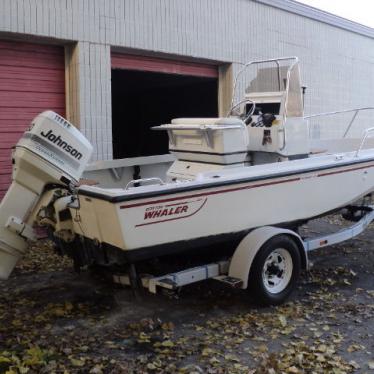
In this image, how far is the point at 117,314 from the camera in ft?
18.4

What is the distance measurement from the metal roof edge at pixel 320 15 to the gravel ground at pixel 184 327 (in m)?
7.57

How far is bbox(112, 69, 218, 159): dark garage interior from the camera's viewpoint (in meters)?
14.1

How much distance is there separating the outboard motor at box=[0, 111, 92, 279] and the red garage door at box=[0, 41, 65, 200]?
324 cm

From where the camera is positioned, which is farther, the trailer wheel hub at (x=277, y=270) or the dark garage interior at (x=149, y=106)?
the dark garage interior at (x=149, y=106)

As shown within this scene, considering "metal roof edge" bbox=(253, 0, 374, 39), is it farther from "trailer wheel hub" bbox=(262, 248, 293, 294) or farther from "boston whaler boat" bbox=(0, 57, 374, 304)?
"trailer wheel hub" bbox=(262, 248, 293, 294)

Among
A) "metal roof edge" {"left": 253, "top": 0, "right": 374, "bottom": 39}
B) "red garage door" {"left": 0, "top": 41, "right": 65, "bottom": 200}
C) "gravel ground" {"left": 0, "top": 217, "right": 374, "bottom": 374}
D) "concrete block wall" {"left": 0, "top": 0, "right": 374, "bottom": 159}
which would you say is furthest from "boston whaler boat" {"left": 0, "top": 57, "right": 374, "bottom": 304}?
"metal roof edge" {"left": 253, "top": 0, "right": 374, "bottom": 39}

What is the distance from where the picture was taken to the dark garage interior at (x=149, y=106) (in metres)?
14.1

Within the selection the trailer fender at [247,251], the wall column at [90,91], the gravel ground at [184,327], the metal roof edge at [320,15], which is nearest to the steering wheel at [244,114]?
the trailer fender at [247,251]

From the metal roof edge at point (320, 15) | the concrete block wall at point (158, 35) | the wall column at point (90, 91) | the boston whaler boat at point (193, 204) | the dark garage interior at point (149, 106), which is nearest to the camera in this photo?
the boston whaler boat at point (193, 204)

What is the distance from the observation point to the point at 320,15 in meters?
13.9

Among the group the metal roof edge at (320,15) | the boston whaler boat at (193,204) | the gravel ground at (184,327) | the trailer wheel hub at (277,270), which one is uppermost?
the metal roof edge at (320,15)

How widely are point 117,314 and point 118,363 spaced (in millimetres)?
1211

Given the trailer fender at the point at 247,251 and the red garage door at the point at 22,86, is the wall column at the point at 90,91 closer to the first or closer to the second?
the red garage door at the point at 22,86

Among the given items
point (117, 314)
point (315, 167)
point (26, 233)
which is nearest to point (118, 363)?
point (117, 314)
